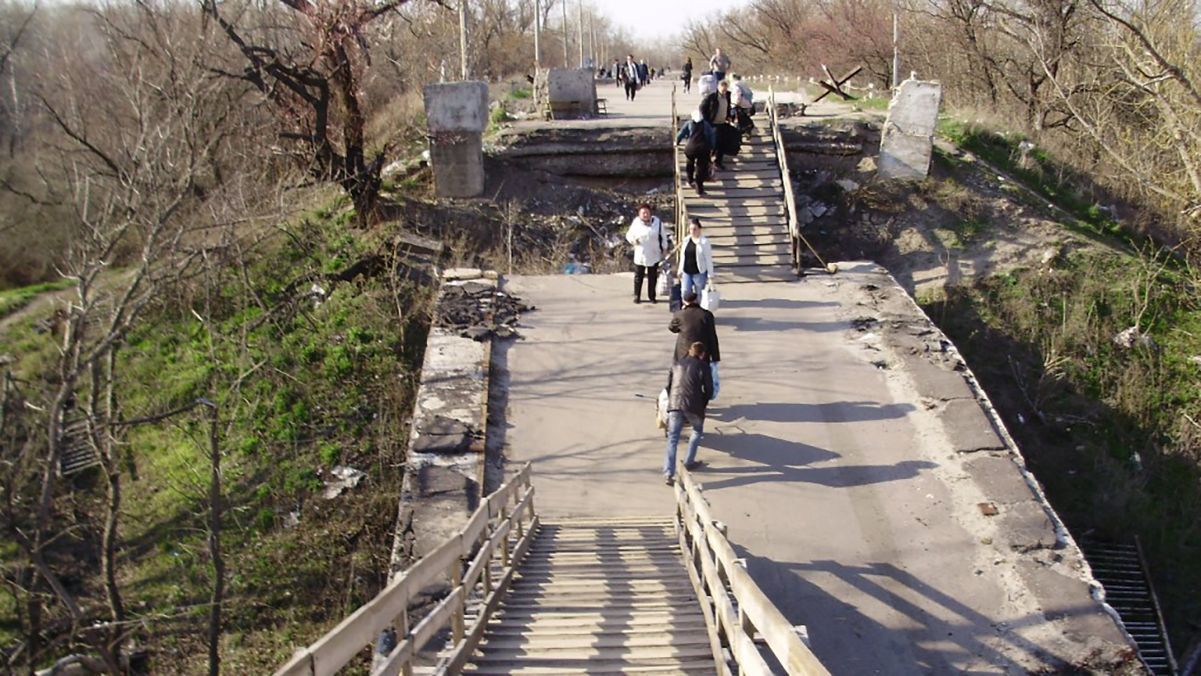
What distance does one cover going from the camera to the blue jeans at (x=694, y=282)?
11.6m

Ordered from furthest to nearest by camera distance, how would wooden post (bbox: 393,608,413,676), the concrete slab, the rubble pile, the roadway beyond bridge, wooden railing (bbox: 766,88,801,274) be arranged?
wooden railing (bbox: 766,88,801,274)
the rubble pile
the concrete slab
the roadway beyond bridge
wooden post (bbox: 393,608,413,676)

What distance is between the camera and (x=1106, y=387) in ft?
44.2

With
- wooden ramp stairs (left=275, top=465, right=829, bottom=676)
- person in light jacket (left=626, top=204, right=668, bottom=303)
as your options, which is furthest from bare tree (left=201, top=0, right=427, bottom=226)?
wooden ramp stairs (left=275, top=465, right=829, bottom=676)

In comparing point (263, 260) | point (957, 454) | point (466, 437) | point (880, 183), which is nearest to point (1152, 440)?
point (957, 454)

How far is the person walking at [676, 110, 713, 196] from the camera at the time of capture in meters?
15.1

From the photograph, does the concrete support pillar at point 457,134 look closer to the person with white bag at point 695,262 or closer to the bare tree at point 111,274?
the bare tree at point 111,274

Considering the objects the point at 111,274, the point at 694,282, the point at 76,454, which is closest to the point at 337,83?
the point at 111,274

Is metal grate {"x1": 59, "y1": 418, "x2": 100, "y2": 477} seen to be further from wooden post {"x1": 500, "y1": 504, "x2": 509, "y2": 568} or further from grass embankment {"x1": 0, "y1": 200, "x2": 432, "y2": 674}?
wooden post {"x1": 500, "y1": 504, "x2": 509, "y2": 568}

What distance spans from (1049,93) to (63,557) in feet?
81.9

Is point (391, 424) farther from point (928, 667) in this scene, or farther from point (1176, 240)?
point (1176, 240)

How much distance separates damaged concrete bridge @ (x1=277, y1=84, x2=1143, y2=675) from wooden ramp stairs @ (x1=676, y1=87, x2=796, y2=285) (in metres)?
1.09

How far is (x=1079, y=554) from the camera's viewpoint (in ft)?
26.0

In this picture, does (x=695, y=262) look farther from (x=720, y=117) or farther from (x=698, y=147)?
(x=720, y=117)

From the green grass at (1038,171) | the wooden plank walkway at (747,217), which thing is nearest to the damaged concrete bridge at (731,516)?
the wooden plank walkway at (747,217)
